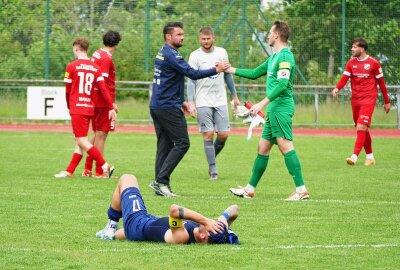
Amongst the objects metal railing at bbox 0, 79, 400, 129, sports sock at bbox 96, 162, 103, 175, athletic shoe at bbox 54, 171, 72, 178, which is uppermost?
sports sock at bbox 96, 162, 103, 175

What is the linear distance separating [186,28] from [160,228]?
2640 centimetres

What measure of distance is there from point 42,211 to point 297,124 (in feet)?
64.0

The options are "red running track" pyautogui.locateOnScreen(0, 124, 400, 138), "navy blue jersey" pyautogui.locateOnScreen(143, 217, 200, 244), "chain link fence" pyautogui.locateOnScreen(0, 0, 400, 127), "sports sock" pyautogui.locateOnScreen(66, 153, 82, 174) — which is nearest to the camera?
"navy blue jersey" pyautogui.locateOnScreen(143, 217, 200, 244)

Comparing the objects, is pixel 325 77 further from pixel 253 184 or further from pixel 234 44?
pixel 253 184

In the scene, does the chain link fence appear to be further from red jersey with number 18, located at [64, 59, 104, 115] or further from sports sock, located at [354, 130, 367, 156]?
red jersey with number 18, located at [64, 59, 104, 115]

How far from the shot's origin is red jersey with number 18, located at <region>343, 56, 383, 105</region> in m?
18.3

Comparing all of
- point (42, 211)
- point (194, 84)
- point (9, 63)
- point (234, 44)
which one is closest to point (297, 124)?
point (234, 44)

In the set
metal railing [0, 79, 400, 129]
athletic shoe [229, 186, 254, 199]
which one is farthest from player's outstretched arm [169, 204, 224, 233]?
metal railing [0, 79, 400, 129]

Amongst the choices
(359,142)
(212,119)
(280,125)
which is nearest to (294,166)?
(280,125)

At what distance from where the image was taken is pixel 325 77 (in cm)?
3225

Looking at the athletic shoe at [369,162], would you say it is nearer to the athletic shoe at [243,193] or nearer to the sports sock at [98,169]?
the sports sock at [98,169]

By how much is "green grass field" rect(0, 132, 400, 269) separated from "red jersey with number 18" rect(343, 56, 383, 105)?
1.23 metres

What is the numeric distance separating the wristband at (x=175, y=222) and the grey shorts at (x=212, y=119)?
7.35 m

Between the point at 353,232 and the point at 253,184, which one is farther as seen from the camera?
the point at 253,184
